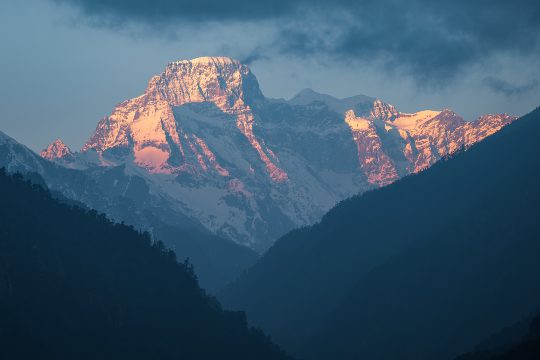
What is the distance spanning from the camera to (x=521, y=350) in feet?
599

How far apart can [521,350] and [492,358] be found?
10.2 m

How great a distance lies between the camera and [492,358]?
192m
